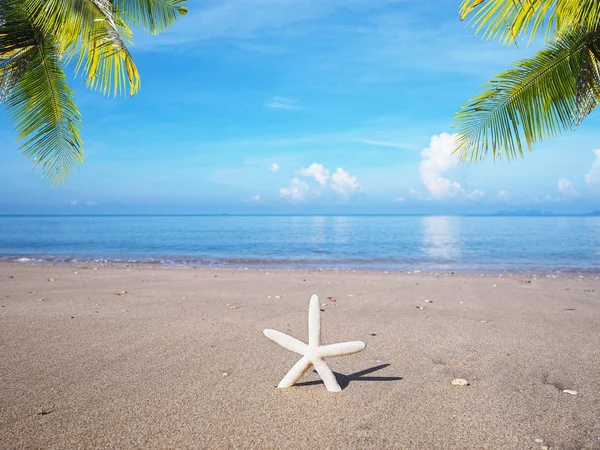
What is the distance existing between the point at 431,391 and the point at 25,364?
400cm

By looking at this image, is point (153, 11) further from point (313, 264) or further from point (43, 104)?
point (313, 264)

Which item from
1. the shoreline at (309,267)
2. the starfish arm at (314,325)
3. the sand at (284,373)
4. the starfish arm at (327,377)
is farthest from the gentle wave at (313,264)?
the starfish arm at (327,377)

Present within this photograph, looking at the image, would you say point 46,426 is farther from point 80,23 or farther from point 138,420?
point 80,23

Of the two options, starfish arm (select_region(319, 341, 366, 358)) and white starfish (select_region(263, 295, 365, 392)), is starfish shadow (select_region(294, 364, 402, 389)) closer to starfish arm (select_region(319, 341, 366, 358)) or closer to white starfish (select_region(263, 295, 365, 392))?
white starfish (select_region(263, 295, 365, 392))

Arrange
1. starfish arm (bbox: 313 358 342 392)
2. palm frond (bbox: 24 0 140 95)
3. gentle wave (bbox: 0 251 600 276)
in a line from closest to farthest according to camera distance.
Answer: starfish arm (bbox: 313 358 342 392)
palm frond (bbox: 24 0 140 95)
gentle wave (bbox: 0 251 600 276)

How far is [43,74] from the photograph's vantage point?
9008 mm

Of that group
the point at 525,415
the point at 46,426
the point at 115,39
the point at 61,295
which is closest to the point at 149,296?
the point at 61,295

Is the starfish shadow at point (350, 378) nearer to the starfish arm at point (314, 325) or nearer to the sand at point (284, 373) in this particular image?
the sand at point (284, 373)

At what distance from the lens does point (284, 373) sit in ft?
14.6

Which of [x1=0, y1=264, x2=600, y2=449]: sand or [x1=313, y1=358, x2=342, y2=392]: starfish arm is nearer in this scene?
[x1=0, y1=264, x2=600, y2=449]: sand

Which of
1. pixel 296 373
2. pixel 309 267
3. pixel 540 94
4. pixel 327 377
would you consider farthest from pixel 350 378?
pixel 309 267

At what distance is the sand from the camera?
3.21 metres

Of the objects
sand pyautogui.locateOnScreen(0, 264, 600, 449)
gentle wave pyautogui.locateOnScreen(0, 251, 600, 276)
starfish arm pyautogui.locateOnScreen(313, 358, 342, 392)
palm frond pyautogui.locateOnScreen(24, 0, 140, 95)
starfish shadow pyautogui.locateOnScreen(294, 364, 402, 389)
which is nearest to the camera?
sand pyautogui.locateOnScreen(0, 264, 600, 449)

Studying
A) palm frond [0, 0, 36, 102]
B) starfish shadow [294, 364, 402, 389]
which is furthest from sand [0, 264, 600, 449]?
palm frond [0, 0, 36, 102]
